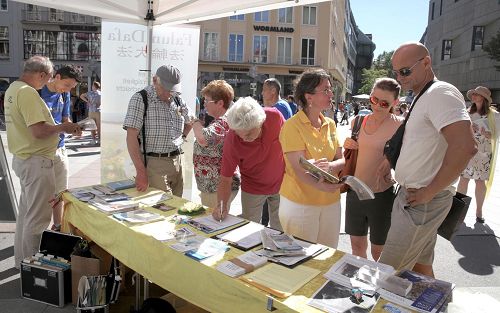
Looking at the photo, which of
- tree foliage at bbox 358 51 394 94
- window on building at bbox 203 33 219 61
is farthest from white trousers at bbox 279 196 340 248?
tree foliage at bbox 358 51 394 94

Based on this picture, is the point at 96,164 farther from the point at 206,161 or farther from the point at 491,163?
the point at 491,163

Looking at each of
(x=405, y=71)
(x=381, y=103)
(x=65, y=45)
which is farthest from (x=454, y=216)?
(x=65, y=45)

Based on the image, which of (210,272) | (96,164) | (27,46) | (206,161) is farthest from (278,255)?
(27,46)

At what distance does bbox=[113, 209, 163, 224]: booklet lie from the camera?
8.29 feet

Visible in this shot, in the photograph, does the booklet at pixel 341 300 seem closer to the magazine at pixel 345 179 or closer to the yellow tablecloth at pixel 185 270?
the yellow tablecloth at pixel 185 270

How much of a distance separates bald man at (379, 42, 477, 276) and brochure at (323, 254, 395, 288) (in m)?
0.29

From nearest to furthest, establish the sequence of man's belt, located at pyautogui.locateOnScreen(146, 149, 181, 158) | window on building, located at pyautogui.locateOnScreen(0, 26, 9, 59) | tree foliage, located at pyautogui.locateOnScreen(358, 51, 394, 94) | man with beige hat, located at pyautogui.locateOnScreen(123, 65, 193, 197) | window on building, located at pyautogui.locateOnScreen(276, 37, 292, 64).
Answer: man with beige hat, located at pyautogui.locateOnScreen(123, 65, 193, 197)
man's belt, located at pyautogui.locateOnScreen(146, 149, 181, 158)
window on building, located at pyautogui.locateOnScreen(0, 26, 9, 59)
window on building, located at pyautogui.locateOnScreen(276, 37, 292, 64)
tree foliage, located at pyautogui.locateOnScreen(358, 51, 394, 94)

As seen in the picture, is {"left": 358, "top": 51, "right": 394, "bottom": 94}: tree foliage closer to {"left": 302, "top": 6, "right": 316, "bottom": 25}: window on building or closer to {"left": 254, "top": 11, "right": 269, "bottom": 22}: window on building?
{"left": 302, "top": 6, "right": 316, "bottom": 25}: window on building

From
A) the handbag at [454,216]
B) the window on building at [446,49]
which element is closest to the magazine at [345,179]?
the handbag at [454,216]

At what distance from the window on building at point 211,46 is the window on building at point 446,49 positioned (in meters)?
23.2

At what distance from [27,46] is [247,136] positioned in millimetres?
37837

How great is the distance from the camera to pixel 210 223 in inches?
100

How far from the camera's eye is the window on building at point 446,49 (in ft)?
132

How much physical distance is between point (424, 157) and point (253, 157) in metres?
1.21
